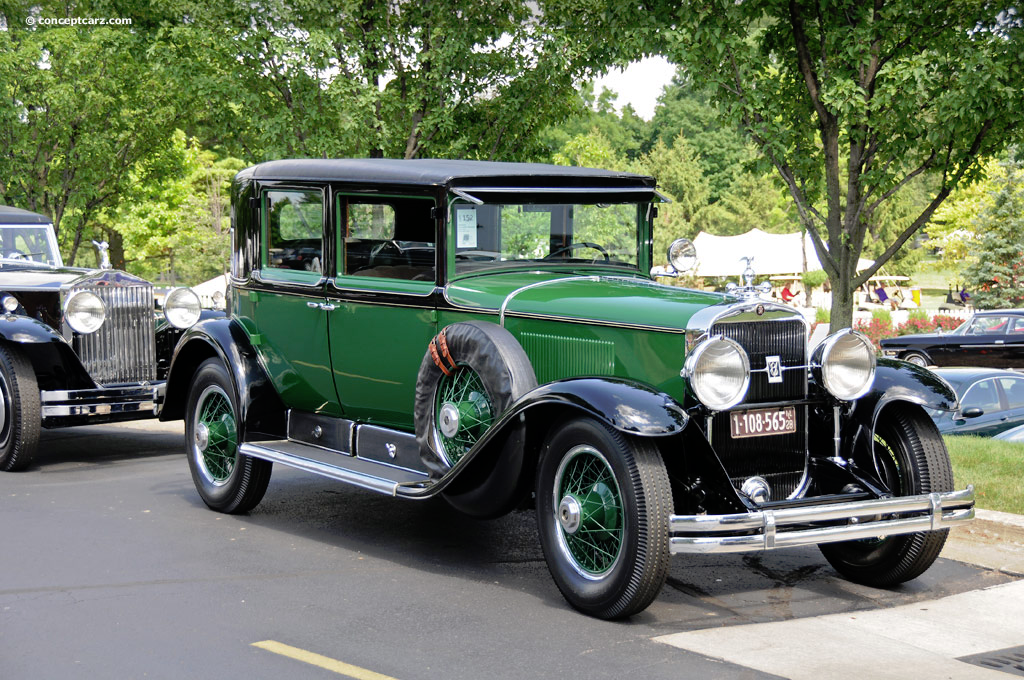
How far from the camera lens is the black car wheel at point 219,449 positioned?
7.41 metres

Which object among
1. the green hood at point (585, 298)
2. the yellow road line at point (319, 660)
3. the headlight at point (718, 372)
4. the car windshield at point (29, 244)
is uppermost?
the car windshield at point (29, 244)

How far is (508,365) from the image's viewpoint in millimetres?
5766

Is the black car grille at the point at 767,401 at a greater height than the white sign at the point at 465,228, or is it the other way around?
the white sign at the point at 465,228

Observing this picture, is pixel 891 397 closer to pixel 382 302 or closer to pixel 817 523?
pixel 817 523

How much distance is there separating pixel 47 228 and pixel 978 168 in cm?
929

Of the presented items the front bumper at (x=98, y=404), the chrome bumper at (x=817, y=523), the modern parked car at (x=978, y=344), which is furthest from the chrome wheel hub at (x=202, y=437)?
the modern parked car at (x=978, y=344)

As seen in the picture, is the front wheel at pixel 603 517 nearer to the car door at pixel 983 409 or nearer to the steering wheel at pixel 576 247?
the steering wheel at pixel 576 247

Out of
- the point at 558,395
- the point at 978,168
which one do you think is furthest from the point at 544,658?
the point at 978,168

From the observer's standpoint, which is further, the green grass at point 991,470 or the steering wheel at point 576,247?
the green grass at point 991,470

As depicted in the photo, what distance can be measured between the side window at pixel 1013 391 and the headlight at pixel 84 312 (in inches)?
378

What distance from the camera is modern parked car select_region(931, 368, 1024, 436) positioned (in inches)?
482

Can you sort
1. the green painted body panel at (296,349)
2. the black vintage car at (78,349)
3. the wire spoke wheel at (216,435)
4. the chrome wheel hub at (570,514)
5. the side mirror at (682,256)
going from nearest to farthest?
the chrome wheel hub at (570,514) → the side mirror at (682,256) → the green painted body panel at (296,349) → the wire spoke wheel at (216,435) → the black vintage car at (78,349)

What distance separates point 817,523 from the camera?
5414 mm

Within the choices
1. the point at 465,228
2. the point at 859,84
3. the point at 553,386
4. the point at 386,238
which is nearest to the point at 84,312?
the point at 386,238
